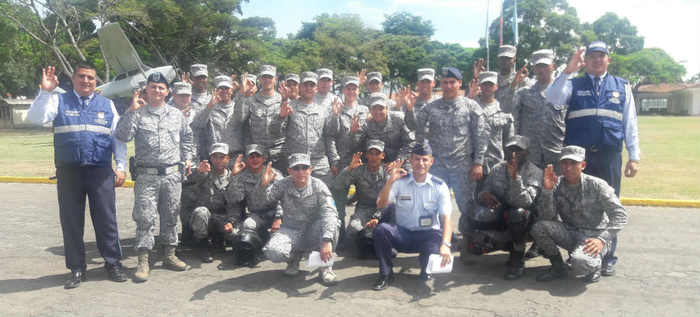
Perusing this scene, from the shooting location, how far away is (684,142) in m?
18.0

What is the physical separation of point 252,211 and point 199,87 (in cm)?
257

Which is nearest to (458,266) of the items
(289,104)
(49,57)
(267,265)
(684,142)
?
(267,265)

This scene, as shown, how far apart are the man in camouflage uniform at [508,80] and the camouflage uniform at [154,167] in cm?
389

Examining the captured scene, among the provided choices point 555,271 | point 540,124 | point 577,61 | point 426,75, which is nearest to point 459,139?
point 540,124

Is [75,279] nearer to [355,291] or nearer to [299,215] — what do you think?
[299,215]

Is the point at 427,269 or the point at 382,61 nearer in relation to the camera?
the point at 427,269

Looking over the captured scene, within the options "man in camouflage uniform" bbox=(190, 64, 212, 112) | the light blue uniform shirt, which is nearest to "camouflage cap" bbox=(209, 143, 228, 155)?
"man in camouflage uniform" bbox=(190, 64, 212, 112)

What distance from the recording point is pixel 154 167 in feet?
16.2

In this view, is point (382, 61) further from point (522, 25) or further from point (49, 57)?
point (49, 57)

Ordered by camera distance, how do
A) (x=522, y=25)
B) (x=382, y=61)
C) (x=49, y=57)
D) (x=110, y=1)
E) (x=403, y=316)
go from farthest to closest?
(x=522, y=25) < (x=382, y=61) < (x=49, y=57) < (x=110, y=1) < (x=403, y=316)

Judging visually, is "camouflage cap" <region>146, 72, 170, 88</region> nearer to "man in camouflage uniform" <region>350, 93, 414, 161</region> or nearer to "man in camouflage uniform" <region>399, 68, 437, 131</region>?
"man in camouflage uniform" <region>350, 93, 414, 161</region>

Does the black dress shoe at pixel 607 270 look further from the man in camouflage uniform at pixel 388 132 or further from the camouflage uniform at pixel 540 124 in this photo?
the man in camouflage uniform at pixel 388 132

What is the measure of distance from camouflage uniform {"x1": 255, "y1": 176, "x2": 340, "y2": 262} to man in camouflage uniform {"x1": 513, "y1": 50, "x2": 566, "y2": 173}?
2.40m

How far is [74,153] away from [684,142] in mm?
19539
